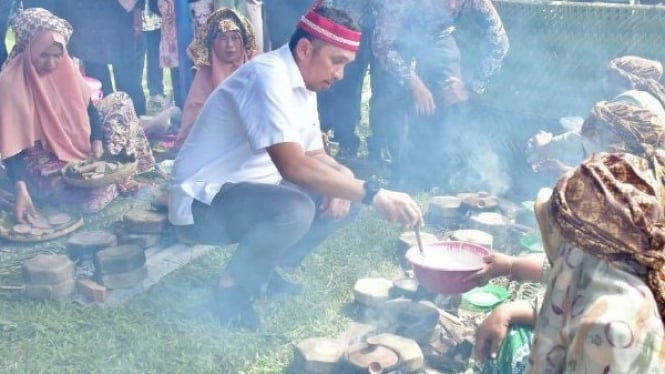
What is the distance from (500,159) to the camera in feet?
23.1

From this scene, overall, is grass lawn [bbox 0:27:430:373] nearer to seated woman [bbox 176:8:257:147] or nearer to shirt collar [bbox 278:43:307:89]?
shirt collar [bbox 278:43:307:89]

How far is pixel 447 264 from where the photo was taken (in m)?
3.59

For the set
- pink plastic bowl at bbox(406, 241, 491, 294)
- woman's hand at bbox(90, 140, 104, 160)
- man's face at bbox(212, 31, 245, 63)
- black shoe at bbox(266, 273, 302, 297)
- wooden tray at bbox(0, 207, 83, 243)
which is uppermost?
man's face at bbox(212, 31, 245, 63)

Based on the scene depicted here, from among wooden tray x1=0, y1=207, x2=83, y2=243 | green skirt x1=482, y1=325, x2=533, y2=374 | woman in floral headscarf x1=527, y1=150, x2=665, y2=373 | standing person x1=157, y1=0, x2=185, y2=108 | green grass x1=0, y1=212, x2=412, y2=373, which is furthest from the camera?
standing person x1=157, y1=0, x2=185, y2=108

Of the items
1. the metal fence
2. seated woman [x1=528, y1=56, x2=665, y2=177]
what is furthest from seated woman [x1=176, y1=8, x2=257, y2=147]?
seated woman [x1=528, y1=56, x2=665, y2=177]

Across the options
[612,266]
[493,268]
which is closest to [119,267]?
[493,268]

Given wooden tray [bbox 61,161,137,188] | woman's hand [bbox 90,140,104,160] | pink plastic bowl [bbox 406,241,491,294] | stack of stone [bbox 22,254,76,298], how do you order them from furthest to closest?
1. woman's hand [bbox 90,140,104,160]
2. wooden tray [bbox 61,161,137,188]
3. stack of stone [bbox 22,254,76,298]
4. pink plastic bowl [bbox 406,241,491,294]

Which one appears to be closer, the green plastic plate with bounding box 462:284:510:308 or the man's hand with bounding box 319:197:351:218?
the green plastic plate with bounding box 462:284:510:308

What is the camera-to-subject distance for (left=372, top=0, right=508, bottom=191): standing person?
6.32 meters

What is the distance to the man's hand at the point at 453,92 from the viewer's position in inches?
262

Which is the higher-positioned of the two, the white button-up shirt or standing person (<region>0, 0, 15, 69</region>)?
standing person (<region>0, 0, 15, 69</region>)

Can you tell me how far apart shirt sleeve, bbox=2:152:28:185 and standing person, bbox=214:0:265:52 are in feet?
7.39

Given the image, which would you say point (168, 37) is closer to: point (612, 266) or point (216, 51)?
point (216, 51)

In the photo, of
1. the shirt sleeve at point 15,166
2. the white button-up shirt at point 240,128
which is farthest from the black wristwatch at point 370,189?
the shirt sleeve at point 15,166
